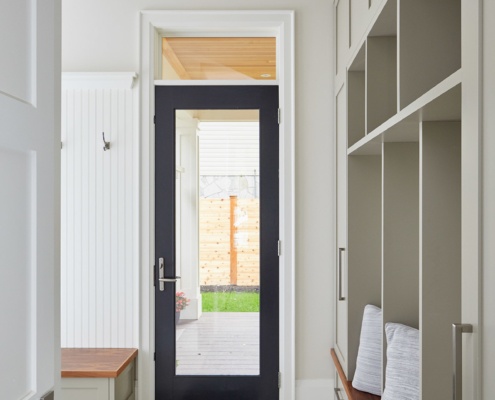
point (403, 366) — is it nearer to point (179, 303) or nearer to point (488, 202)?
point (488, 202)

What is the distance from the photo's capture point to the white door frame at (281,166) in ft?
A: 10.4

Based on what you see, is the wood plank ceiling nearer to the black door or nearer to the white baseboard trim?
the black door

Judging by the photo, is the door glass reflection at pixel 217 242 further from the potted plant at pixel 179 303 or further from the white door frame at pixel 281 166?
the white door frame at pixel 281 166

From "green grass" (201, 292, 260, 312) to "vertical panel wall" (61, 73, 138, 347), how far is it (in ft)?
1.47

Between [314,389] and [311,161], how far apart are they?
135cm

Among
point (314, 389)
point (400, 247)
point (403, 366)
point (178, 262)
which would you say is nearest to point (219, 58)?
point (178, 262)

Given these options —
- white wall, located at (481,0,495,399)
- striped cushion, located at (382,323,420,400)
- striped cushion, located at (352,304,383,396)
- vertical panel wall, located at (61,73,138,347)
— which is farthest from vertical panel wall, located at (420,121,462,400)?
vertical panel wall, located at (61,73,138,347)

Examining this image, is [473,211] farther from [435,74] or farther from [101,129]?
[101,129]

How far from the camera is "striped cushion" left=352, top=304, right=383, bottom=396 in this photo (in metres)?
2.24

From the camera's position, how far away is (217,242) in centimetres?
330

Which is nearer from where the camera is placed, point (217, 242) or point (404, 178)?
point (404, 178)

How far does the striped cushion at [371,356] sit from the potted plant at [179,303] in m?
1.27

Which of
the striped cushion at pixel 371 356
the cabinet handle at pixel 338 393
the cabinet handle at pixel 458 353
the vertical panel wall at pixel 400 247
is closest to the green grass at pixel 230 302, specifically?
the cabinet handle at pixel 338 393

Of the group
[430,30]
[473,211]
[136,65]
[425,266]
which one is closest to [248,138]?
[136,65]
